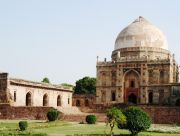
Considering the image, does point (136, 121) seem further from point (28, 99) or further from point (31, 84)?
point (28, 99)

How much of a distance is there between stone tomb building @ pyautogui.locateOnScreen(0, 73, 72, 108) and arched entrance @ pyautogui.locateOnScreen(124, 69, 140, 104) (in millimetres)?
7882

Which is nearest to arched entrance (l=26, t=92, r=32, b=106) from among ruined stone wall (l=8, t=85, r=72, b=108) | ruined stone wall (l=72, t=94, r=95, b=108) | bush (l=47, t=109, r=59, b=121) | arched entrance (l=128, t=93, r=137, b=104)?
ruined stone wall (l=8, t=85, r=72, b=108)

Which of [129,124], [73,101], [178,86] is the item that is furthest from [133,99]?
[129,124]

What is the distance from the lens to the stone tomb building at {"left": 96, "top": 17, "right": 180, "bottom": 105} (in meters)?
45.7

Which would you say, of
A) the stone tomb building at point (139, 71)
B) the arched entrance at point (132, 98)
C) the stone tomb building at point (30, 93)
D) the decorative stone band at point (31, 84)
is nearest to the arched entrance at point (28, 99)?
the stone tomb building at point (30, 93)

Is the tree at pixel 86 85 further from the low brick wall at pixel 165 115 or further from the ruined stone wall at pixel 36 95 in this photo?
the low brick wall at pixel 165 115

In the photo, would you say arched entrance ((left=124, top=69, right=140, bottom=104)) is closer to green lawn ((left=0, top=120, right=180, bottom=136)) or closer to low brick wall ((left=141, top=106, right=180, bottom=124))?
low brick wall ((left=141, top=106, right=180, bottom=124))

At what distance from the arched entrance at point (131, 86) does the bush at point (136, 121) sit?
24.4 m

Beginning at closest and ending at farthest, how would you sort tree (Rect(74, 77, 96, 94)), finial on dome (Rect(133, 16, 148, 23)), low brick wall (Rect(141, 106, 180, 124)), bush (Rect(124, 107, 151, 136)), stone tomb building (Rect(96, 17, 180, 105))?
bush (Rect(124, 107, 151, 136))
low brick wall (Rect(141, 106, 180, 124))
stone tomb building (Rect(96, 17, 180, 105))
finial on dome (Rect(133, 16, 148, 23))
tree (Rect(74, 77, 96, 94))

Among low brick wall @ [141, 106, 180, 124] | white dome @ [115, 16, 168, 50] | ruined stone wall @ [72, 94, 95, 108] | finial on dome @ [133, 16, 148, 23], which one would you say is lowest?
low brick wall @ [141, 106, 180, 124]

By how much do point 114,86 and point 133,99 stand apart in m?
2.72

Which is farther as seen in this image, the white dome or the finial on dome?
the finial on dome

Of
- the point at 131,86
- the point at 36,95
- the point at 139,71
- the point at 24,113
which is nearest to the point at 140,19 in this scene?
the point at 139,71

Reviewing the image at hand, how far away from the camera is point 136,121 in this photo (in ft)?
72.9
